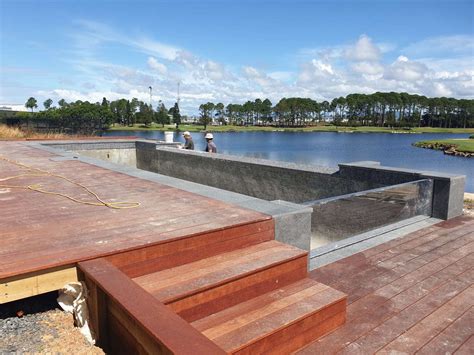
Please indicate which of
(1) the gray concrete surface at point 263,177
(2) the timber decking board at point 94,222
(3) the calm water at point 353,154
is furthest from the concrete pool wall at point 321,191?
(3) the calm water at point 353,154

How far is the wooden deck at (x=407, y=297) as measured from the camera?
277 cm

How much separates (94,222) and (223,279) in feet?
5.01

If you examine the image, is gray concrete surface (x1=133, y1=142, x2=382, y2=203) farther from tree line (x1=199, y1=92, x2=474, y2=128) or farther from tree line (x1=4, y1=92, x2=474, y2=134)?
tree line (x1=199, y1=92, x2=474, y2=128)

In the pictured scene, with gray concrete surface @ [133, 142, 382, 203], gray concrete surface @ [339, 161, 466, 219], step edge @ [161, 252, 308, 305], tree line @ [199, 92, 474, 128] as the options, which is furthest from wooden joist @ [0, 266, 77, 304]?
tree line @ [199, 92, 474, 128]

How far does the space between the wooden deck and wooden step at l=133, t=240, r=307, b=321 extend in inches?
22.3

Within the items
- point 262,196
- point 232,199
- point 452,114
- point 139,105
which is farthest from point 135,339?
point 452,114

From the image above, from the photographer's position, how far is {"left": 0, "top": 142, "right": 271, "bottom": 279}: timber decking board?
2779 mm

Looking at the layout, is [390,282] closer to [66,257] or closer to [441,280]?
[441,280]

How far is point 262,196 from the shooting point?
7.59m

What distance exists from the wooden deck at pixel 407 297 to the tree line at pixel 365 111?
128 metres

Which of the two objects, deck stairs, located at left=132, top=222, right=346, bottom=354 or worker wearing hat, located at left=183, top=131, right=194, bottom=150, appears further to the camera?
worker wearing hat, located at left=183, top=131, right=194, bottom=150

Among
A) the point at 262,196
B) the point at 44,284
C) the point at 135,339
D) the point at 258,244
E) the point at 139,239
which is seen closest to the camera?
the point at 135,339

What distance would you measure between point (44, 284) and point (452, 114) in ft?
467

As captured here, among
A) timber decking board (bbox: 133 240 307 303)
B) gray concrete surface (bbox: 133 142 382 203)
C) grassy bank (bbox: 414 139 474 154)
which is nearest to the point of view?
timber decking board (bbox: 133 240 307 303)
